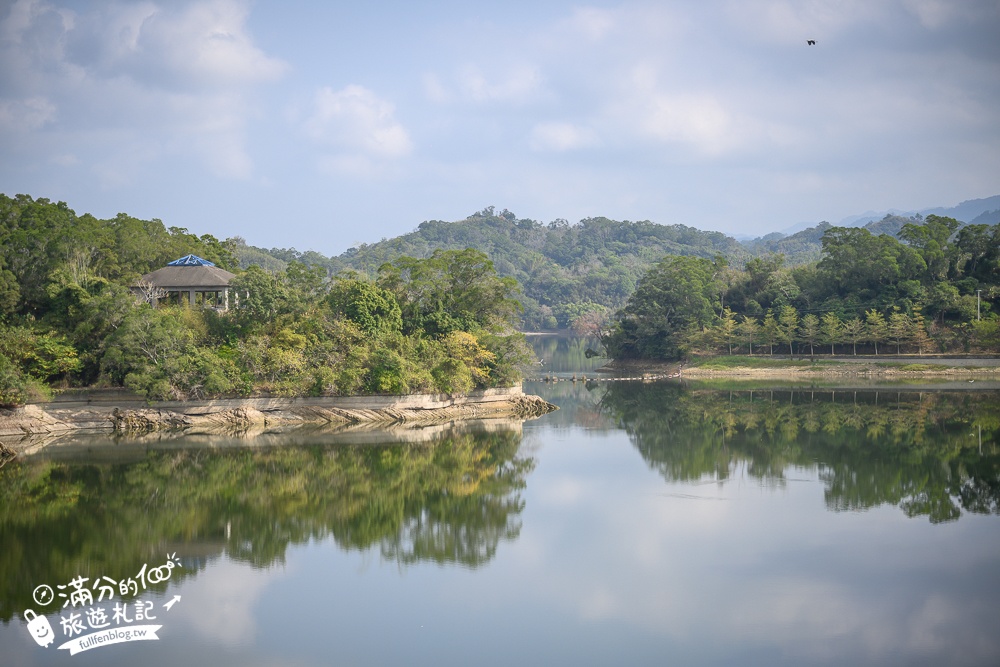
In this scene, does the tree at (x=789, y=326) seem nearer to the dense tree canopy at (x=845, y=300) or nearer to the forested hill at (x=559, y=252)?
the dense tree canopy at (x=845, y=300)

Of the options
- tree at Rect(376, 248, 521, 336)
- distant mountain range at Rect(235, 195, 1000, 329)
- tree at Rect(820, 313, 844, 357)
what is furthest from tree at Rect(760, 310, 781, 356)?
distant mountain range at Rect(235, 195, 1000, 329)

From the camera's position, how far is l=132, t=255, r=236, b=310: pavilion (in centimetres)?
4259

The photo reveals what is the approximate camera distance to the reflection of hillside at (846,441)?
24.4 m

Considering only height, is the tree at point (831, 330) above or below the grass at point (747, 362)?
above

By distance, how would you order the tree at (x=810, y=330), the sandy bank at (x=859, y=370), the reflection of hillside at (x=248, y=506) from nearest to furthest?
the reflection of hillside at (x=248, y=506), the sandy bank at (x=859, y=370), the tree at (x=810, y=330)

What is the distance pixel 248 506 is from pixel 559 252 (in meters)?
157

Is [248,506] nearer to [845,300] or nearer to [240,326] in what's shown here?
[240,326]

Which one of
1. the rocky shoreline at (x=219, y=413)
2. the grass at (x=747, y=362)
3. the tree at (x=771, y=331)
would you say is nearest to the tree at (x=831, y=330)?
the grass at (x=747, y=362)

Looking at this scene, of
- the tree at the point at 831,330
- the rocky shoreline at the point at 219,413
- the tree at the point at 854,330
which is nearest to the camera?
the rocky shoreline at the point at 219,413

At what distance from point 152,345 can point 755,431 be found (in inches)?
952

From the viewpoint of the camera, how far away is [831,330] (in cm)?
5812

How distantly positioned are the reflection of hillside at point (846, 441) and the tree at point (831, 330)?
1081cm

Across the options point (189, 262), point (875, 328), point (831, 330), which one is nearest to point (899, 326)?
point (875, 328)

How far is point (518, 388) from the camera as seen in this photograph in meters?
43.3
